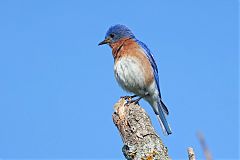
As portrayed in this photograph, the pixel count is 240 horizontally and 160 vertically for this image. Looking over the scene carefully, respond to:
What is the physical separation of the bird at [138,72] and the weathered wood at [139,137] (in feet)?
13.0

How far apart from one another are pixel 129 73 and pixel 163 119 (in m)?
1.35

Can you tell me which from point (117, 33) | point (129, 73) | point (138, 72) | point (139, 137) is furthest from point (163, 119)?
point (139, 137)

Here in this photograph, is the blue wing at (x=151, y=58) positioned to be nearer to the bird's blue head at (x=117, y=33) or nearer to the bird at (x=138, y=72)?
the bird at (x=138, y=72)

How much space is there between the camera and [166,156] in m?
3.43

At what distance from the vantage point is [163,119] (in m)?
8.81

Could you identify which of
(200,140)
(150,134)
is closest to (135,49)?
(150,134)

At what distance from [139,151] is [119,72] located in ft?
16.9

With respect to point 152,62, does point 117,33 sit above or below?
above

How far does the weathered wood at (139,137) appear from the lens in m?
3.45

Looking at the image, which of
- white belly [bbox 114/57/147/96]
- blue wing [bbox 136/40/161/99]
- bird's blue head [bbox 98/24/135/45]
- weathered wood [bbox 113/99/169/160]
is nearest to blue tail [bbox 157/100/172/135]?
blue wing [bbox 136/40/161/99]

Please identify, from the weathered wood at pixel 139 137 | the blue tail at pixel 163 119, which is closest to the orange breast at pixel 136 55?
the blue tail at pixel 163 119

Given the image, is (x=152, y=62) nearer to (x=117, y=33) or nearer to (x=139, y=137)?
(x=117, y=33)

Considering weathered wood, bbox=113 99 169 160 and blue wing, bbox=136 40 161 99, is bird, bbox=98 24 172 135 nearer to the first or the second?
blue wing, bbox=136 40 161 99

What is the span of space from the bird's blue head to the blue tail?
76.5 inches
